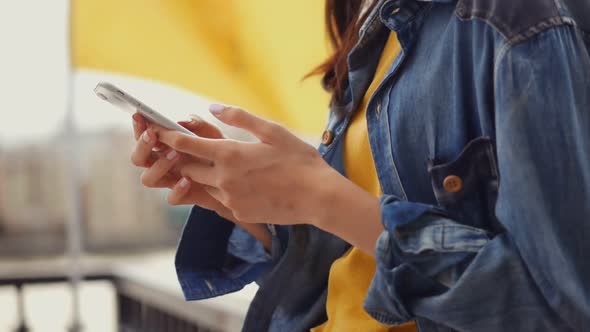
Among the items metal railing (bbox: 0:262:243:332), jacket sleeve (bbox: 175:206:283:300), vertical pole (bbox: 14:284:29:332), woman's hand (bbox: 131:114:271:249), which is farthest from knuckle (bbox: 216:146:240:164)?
vertical pole (bbox: 14:284:29:332)

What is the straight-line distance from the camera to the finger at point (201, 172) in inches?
26.2

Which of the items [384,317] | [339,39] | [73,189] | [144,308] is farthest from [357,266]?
[73,189]

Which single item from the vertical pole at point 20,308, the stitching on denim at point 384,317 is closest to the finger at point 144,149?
the stitching on denim at point 384,317

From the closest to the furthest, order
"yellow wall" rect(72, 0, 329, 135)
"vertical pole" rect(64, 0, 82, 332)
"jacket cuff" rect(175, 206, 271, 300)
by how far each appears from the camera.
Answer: "jacket cuff" rect(175, 206, 271, 300) < "yellow wall" rect(72, 0, 329, 135) < "vertical pole" rect(64, 0, 82, 332)

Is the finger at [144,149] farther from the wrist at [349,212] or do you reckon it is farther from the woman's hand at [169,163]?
the wrist at [349,212]

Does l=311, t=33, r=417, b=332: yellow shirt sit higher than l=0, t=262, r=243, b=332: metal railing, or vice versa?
l=311, t=33, r=417, b=332: yellow shirt

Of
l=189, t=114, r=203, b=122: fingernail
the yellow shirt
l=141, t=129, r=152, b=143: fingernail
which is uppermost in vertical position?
l=141, t=129, r=152, b=143: fingernail

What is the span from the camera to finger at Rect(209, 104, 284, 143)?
0.64 metres

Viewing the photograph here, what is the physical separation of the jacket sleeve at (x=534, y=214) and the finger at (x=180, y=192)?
0.35 meters

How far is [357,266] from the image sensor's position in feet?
2.43

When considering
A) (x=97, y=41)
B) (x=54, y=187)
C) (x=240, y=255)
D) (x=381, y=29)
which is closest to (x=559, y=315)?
(x=381, y=29)

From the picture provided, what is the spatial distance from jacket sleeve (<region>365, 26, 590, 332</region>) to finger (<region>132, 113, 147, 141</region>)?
0.37 meters

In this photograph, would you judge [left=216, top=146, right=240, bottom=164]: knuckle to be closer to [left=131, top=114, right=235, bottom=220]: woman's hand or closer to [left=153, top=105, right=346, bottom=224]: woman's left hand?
[left=153, top=105, right=346, bottom=224]: woman's left hand

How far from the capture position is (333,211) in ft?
1.99
